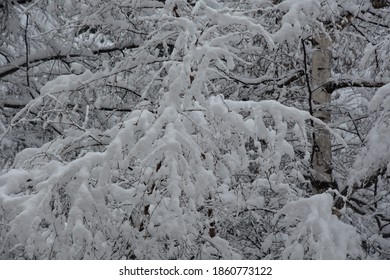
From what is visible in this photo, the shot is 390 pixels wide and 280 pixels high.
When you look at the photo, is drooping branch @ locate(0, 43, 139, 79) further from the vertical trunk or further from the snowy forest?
the vertical trunk

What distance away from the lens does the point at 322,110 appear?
14.9 ft

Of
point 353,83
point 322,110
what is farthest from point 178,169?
point 353,83

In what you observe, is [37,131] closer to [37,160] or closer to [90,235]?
[37,160]

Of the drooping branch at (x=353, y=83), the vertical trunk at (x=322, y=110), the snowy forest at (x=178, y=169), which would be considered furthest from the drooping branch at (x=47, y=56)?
the drooping branch at (x=353, y=83)

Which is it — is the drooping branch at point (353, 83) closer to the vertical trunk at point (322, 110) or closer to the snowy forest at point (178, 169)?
the vertical trunk at point (322, 110)

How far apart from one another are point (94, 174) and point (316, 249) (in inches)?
53.7

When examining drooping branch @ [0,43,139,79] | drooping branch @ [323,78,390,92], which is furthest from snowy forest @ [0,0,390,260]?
drooping branch @ [0,43,139,79]

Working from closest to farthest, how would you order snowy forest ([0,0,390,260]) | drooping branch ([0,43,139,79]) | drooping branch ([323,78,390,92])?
snowy forest ([0,0,390,260]) < drooping branch ([323,78,390,92]) < drooping branch ([0,43,139,79])

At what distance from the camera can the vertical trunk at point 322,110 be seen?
4430mm

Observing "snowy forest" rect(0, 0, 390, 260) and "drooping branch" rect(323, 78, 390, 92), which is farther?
"drooping branch" rect(323, 78, 390, 92)

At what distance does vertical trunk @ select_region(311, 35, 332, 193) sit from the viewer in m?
4.43

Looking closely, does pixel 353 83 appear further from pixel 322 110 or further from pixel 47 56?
pixel 47 56

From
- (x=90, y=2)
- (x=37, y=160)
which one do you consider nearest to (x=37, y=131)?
(x=90, y=2)

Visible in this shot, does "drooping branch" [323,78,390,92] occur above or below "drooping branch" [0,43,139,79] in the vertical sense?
above
